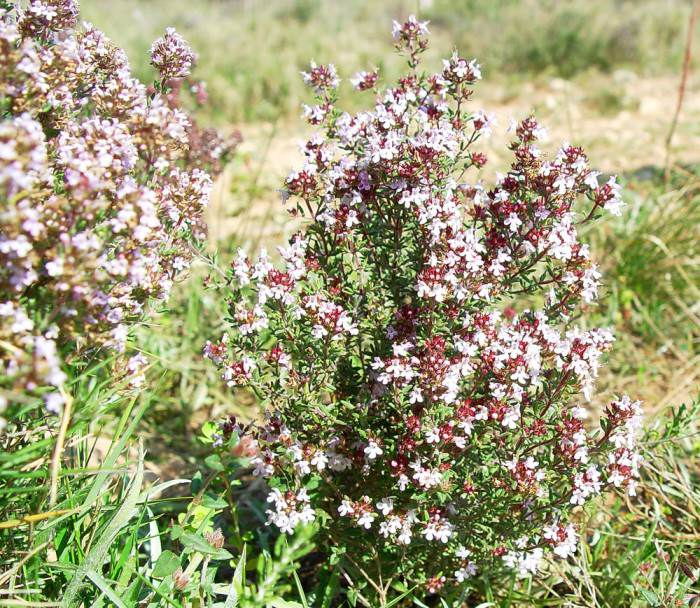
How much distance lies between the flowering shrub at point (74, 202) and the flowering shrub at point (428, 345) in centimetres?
28

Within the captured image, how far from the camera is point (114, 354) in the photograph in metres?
2.03

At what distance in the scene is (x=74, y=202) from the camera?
5.67ft

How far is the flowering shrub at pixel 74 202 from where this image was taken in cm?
163

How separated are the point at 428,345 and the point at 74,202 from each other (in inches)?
39.9

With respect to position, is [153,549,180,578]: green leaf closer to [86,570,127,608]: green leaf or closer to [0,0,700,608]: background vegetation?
[0,0,700,608]: background vegetation

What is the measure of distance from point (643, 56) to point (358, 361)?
29.3 feet

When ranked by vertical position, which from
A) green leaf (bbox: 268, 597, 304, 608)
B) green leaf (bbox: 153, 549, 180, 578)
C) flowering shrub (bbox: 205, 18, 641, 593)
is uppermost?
flowering shrub (bbox: 205, 18, 641, 593)

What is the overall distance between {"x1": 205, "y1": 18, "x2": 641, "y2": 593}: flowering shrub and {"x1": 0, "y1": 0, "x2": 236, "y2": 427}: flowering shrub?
0.28 meters

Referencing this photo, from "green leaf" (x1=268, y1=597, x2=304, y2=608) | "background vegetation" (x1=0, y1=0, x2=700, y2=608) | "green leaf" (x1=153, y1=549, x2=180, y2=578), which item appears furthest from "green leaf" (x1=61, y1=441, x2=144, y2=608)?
"green leaf" (x1=268, y1=597, x2=304, y2=608)

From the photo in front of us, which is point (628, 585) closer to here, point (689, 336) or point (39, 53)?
point (689, 336)

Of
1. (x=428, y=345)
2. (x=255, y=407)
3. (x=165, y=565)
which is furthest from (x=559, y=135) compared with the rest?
(x=165, y=565)

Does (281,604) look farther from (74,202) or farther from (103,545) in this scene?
(74,202)

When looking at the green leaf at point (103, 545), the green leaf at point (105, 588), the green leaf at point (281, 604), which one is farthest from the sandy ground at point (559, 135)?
the green leaf at point (105, 588)

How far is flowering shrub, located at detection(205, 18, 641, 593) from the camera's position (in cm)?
206
